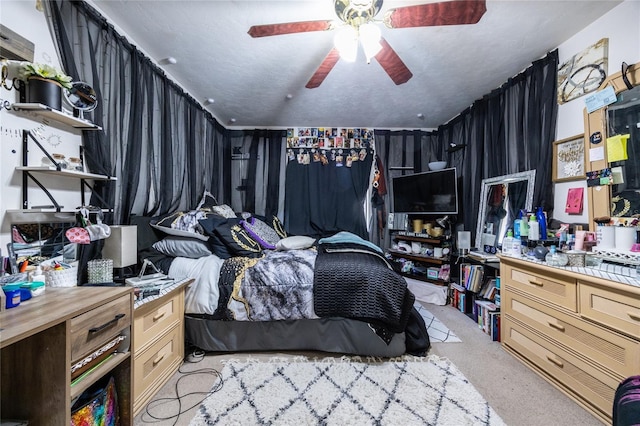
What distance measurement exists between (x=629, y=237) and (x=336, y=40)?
2.09 meters

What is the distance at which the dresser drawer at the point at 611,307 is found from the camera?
3.92 feet

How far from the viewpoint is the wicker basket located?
1181mm

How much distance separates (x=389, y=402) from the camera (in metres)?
1.45

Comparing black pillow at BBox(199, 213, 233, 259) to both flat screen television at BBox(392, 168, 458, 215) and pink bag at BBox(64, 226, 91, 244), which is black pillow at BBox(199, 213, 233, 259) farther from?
flat screen television at BBox(392, 168, 458, 215)

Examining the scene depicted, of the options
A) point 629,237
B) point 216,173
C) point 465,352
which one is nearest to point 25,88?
point 216,173

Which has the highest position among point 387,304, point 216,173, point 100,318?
point 216,173

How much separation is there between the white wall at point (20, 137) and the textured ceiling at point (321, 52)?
515mm

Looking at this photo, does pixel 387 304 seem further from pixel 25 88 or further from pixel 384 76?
pixel 25 88

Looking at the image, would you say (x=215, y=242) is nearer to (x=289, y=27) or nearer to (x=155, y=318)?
(x=155, y=318)

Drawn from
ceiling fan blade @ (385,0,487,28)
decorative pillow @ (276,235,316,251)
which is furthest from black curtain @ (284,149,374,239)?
ceiling fan blade @ (385,0,487,28)

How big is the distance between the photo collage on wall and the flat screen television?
29.4 inches

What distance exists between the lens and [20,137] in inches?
48.8

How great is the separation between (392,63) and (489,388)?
2.26 m

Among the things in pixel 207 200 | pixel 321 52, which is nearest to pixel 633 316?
pixel 321 52
